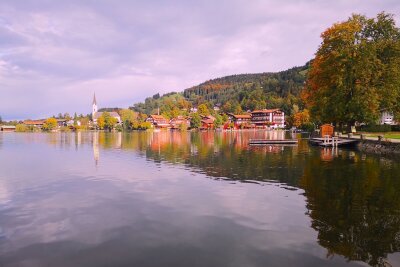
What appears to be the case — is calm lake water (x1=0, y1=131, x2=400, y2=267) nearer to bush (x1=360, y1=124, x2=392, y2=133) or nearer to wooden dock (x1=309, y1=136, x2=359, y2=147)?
wooden dock (x1=309, y1=136, x2=359, y2=147)

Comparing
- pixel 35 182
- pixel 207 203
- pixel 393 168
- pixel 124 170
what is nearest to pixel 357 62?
pixel 393 168

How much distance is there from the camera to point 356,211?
15742 millimetres

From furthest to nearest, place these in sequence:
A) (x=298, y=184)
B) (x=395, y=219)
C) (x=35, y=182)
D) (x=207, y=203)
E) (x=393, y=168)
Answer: (x=393, y=168), (x=35, y=182), (x=298, y=184), (x=207, y=203), (x=395, y=219)

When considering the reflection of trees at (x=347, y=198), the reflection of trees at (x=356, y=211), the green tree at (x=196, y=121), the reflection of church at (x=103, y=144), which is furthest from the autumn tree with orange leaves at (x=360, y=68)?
the green tree at (x=196, y=121)

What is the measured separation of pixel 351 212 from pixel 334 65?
4411cm

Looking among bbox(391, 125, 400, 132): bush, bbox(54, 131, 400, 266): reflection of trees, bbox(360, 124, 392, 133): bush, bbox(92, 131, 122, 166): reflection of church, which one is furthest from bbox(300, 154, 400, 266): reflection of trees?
bbox(360, 124, 392, 133): bush

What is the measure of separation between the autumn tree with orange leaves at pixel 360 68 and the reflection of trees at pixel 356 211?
27.5 metres

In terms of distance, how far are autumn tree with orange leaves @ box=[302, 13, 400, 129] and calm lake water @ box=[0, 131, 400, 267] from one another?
28.1 m

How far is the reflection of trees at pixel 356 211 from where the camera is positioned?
37.7ft

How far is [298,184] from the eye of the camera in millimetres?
23234

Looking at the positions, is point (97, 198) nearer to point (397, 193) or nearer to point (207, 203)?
point (207, 203)

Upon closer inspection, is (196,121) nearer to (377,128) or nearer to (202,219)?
(377,128)

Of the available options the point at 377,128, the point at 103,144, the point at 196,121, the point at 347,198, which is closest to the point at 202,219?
the point at 347,198

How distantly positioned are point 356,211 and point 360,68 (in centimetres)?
4239
